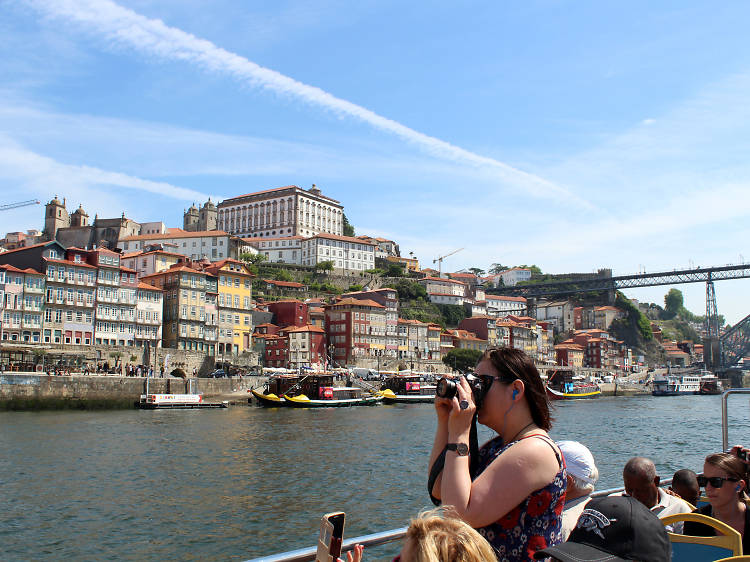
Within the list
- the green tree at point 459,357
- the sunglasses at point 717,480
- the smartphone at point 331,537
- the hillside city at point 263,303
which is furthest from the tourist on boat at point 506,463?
the green tree at point 459,357

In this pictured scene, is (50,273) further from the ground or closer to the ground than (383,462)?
further from the ground

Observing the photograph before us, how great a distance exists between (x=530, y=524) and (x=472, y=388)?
611 millimetres

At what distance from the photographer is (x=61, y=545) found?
1220 cm

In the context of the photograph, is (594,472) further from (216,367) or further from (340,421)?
(216,367)

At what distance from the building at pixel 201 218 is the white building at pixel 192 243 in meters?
23.5

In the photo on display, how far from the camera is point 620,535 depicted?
8.57 ft

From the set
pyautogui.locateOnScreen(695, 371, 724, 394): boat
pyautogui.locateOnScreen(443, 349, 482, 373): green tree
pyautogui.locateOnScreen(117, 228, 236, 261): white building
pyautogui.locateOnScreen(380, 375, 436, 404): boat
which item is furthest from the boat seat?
pyautogui.locateOnScreen(117, 228, 236, 261): white building

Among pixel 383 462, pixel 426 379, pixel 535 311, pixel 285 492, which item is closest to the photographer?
pixel 285 492

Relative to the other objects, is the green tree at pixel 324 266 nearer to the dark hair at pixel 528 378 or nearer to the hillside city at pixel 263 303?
the hillside city at pixel 263 303

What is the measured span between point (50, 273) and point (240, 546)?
47.2 metres

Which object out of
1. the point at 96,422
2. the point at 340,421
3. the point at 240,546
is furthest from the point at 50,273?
the point at 240,546

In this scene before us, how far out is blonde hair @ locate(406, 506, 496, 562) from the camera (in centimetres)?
212

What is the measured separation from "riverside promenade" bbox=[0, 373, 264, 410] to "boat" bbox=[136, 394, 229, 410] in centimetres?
122

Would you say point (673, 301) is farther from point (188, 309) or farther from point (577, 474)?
point (577, 474)
